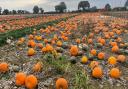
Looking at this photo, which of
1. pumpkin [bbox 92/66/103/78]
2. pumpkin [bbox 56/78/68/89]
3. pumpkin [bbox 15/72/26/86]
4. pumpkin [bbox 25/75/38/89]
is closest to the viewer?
pumpkin [bbox 56/78/68/89]

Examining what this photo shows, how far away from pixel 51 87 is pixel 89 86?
2.59 ft

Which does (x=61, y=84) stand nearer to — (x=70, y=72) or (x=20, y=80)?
(x=20, y=80)

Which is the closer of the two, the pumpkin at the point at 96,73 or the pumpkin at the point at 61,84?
the pumpkin at the point at 61,84

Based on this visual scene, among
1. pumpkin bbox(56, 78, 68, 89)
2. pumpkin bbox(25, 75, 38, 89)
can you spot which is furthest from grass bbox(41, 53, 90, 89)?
→ pumpkin bbox(25, 75, 38, 89)

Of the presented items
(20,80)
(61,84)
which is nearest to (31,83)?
(20,80)

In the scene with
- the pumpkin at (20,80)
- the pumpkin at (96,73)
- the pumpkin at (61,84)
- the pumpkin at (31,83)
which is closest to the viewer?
the pumpkin at (61,84)

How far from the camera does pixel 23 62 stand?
876 cm

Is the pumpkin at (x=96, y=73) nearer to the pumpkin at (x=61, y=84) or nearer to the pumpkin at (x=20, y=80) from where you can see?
the pumpkin at (x=61, y=84)

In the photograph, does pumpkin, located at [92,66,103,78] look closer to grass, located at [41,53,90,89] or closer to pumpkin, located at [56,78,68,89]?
grass, located at [41,53,90,89]

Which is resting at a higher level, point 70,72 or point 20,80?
point 20,80

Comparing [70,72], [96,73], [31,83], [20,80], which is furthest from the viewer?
[70,72]

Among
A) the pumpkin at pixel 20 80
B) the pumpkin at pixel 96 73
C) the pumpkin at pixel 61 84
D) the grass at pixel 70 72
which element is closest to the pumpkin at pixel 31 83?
the pumpkin at pixel 20 80

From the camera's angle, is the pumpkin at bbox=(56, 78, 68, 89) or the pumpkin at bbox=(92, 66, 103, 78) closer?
the pumpkin at bbox=(56, 78, 68, 89)

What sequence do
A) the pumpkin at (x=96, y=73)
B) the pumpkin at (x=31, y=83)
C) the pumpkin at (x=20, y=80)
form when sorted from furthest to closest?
1. the pumpkin at (x=96, y=73)
2. the pumpkin at (x=20, y=80)
3. the pumpkin at (x=31, y=83)
